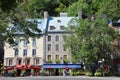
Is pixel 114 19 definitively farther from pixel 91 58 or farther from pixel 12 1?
pixel 12 1

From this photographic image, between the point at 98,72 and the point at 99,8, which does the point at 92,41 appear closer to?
the point at 98,72

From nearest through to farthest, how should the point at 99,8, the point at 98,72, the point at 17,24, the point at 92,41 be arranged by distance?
the point at 17,24 → the point at 98,72 → the point at 92,41 → the point at 99,8

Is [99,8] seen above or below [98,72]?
above

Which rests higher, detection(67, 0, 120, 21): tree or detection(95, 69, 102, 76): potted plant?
detection(67, 0, 120, 21): tree

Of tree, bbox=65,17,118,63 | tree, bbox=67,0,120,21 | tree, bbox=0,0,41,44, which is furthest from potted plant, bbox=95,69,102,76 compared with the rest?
tree, bbox=0,0,41,44

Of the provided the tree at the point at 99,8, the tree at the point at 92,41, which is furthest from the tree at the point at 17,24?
the tree at the point at 99,8

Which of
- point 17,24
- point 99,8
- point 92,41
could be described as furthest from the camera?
point 99,8

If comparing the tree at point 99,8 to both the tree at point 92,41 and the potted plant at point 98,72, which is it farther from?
the potted plant at point 98,72

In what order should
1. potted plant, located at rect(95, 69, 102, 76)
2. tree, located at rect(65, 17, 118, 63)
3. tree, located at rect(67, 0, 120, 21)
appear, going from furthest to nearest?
1. tree, located at rect(67, 0, 120, 21)
2. tree, located at rect(65, 17, 118, 63)
3. potted plant, located at rect(95, 69, 102, 76)

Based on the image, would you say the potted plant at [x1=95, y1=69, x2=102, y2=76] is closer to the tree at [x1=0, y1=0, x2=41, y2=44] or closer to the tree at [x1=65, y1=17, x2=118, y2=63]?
the tree at [x1=65, y1=17, x2=118, y2=63]

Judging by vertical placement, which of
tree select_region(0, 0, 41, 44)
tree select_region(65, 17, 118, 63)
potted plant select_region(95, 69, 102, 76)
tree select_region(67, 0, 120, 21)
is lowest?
potted plant select_region(95, 69, 102, 76)

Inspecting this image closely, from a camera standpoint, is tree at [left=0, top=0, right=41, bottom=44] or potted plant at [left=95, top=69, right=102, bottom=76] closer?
tree at [left=0, top=0, right=41, bottom=44]

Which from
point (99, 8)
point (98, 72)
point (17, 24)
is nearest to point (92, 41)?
point (98, 72)

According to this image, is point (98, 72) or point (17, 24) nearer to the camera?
point (17, 24)
